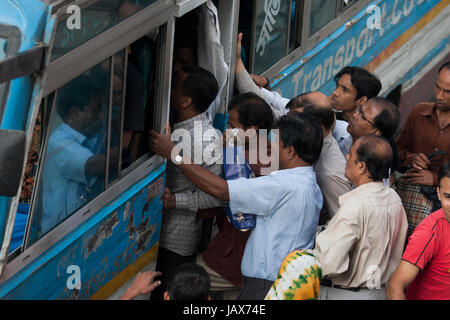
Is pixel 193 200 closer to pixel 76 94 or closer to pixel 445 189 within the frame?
pixel 76 94

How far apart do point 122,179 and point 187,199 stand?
23.5 inches

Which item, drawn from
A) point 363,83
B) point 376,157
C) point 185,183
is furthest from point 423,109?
point 185,183

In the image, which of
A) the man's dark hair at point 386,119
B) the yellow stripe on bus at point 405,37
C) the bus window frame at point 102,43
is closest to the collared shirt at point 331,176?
the man's dark hair at point 386,119

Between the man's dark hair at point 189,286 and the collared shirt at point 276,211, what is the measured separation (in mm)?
731

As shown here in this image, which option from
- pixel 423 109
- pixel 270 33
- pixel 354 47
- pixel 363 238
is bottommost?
pixel 363 238

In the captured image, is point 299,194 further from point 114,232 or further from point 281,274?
point 114,232

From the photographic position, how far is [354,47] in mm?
5996

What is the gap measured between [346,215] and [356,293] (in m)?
0.45

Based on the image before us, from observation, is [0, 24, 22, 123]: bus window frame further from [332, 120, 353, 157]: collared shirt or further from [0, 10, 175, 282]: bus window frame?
[332, 120, 353, 157]: collared shirt

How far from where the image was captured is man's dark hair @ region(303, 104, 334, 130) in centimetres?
425

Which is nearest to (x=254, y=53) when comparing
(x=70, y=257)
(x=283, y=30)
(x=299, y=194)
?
(x=283, y=30)

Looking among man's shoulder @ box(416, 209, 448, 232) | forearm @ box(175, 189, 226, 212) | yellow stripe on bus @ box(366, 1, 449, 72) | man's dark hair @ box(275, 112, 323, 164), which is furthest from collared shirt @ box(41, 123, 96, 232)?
yellow stripe on bus @ box(366, 1, 449, 72)

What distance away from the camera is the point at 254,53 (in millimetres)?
4844
